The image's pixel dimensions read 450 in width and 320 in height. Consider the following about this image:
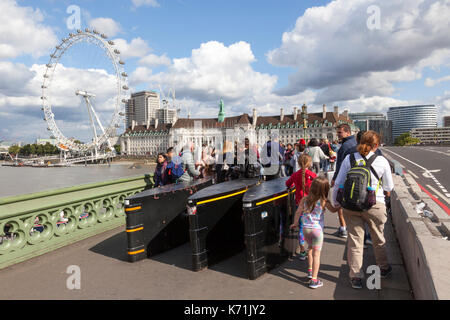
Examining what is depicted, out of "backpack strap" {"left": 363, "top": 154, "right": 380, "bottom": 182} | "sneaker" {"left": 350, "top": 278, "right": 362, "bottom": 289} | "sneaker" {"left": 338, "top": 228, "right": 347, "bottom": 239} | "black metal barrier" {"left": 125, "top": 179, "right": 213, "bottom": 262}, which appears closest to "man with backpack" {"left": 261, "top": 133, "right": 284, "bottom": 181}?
"sneaker" {"left": 338, "top": 228, "right": 347, "bottom": 239}

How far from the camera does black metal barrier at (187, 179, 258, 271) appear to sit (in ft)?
16.1

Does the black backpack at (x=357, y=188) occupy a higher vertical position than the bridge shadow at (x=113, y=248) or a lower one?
higher

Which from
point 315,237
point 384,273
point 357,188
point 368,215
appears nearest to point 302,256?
point 315,237

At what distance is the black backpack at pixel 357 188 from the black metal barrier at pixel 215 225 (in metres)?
1.94

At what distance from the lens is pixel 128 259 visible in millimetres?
5426

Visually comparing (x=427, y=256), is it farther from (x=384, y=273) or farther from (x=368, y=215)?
(x=384, y=273)

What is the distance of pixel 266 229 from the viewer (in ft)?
15.9

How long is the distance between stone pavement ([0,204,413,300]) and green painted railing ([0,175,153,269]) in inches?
9.7

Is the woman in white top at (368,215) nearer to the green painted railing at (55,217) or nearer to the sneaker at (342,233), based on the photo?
the sneaker at (342,233)

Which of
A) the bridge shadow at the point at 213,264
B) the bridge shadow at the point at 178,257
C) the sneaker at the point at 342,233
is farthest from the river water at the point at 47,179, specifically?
the sneaker at the point at 342,233

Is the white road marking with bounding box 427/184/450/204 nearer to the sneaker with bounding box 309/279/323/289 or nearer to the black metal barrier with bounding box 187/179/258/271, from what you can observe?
the black metal barrier with bounding box 187/179/258/271

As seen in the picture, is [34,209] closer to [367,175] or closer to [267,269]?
[267,269]

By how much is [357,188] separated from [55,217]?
16.6 ft

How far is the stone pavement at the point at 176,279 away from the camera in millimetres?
4082
